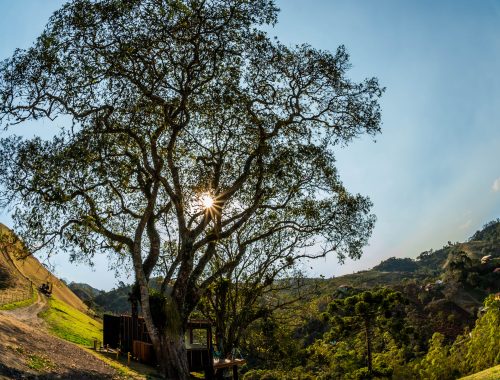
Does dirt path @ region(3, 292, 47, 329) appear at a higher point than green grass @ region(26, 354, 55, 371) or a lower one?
higher

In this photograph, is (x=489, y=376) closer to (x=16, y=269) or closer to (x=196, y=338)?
(x=196, y=338)

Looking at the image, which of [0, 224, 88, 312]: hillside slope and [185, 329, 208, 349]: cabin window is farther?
[185, 329, 208, 349]: cabin window

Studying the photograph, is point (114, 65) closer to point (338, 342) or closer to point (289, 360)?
point (289, 360)

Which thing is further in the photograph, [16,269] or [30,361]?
[16,269]

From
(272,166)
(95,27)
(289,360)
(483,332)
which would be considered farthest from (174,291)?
(483,332)

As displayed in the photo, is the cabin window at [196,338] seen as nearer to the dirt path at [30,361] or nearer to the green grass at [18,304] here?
the dirt path at [30,361]

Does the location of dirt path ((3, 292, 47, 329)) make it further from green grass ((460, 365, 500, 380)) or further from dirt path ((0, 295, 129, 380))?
green grass ((460, 365, 500, 380))

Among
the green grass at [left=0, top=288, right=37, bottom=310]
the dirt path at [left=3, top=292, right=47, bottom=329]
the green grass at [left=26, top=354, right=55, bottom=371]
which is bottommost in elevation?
the green grass at [left=26, top=354, right=55, bottom=371]

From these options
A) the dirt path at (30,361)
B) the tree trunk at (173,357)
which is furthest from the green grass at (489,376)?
the dirt path at (30,361)

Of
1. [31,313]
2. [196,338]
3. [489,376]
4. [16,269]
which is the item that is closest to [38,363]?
[489,376]

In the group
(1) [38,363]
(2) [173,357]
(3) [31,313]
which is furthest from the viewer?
(3) [31,313]

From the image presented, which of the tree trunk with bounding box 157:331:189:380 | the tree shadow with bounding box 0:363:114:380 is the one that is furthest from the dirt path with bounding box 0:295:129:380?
the tree trunk with bounding box 157:331:189:380

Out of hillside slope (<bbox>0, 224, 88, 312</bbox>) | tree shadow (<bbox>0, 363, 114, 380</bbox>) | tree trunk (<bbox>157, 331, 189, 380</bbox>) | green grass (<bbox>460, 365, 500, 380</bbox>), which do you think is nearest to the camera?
tree shadow (<bbox>0, 363, 114, 380</bbox>)

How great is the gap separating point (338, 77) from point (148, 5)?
9.40 metres
